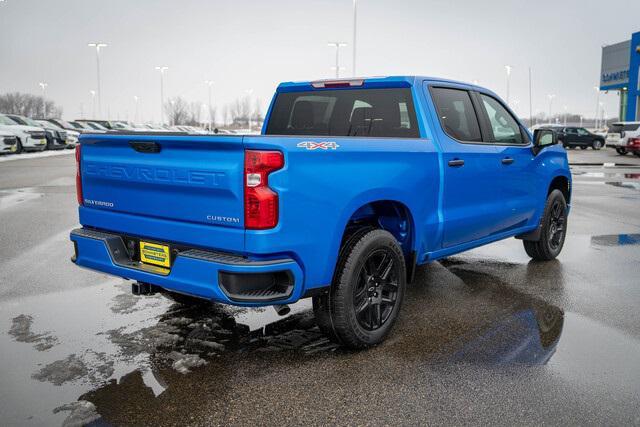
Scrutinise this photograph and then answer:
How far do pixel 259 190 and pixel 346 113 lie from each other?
2.11 m

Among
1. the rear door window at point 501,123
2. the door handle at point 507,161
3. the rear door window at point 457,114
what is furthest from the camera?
the rear door window at point 501,123

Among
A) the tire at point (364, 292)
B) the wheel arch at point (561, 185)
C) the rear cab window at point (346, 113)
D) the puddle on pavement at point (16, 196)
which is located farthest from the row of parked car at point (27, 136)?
the tire at point (364, 292)

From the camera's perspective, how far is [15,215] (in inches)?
394

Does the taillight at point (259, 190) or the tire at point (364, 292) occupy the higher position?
the taillight at point (259, 190)

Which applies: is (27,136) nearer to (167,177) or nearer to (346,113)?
(346,113)

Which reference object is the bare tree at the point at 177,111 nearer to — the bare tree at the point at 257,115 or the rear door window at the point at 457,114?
the bare tree at the point at 257,115

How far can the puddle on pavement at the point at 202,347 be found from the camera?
3393 mm

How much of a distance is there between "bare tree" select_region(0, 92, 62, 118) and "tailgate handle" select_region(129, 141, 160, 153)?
14430 cm

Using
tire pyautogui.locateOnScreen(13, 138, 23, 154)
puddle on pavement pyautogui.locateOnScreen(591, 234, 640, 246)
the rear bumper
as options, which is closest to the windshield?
tire pyautogui.locateOnScreen(13, 138, 23, 154)

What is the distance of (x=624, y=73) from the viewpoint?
51094 mm

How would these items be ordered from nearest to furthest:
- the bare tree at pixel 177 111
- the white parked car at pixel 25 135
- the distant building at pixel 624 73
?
the white parked car at pixel 25 135 < the distant building at pixel 624 73 < the bare tree at pixel 177 111

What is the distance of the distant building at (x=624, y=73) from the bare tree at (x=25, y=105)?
384 ft

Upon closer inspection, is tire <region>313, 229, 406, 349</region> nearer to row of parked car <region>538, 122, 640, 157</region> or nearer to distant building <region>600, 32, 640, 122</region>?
row of parked car <region>538, 122, 640, 157</region>

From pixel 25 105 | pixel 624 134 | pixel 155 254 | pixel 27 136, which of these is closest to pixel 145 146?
pixel 155 254
